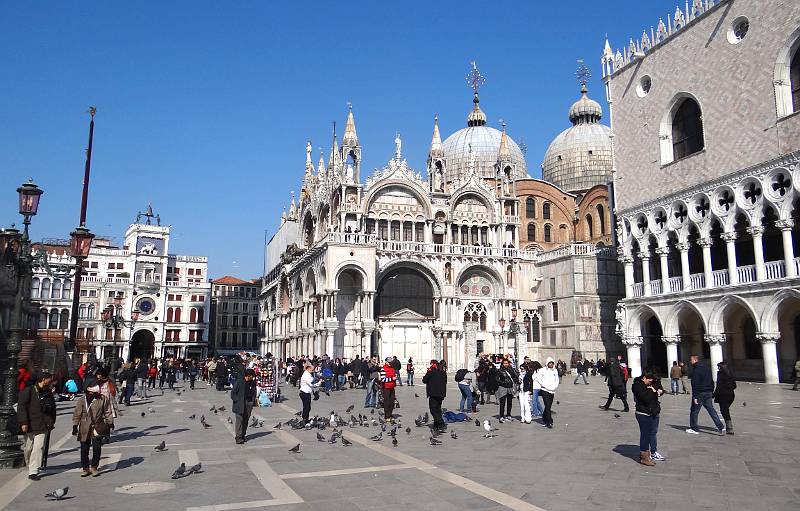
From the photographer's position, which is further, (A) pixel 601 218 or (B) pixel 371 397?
(A) pixel 601 218

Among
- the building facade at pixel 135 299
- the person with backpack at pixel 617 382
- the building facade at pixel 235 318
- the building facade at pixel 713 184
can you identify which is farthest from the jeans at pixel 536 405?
the building facade at pixel 235 318

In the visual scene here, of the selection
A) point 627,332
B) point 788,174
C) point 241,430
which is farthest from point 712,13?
point 241,430

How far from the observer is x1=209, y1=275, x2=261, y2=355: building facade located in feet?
264

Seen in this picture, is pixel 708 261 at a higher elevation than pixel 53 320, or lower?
higher

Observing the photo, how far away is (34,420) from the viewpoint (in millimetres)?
9234

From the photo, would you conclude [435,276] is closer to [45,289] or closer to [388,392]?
[388,392]

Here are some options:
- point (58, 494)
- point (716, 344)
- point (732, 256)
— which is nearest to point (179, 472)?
point (58, 494)

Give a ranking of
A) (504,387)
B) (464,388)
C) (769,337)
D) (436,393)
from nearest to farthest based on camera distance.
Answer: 1. (436,393)
2. (504,387)
3. (464,388)
4. (769,337)

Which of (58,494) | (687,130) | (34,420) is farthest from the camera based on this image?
(687,130)

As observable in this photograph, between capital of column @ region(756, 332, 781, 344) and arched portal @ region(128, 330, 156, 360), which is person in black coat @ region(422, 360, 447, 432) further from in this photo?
arched portal @ region(128, 330, 156, 360)

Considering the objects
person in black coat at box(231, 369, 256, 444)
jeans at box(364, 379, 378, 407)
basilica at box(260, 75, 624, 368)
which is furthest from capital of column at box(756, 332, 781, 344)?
person in black coat at box(231, 369, 256, 444)

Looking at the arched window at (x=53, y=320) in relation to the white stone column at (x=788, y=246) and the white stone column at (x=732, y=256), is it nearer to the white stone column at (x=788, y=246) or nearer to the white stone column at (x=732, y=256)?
the white stone column at (x=732, y=256)

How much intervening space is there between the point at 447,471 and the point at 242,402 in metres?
5.00

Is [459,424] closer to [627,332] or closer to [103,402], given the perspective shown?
[103,402]
